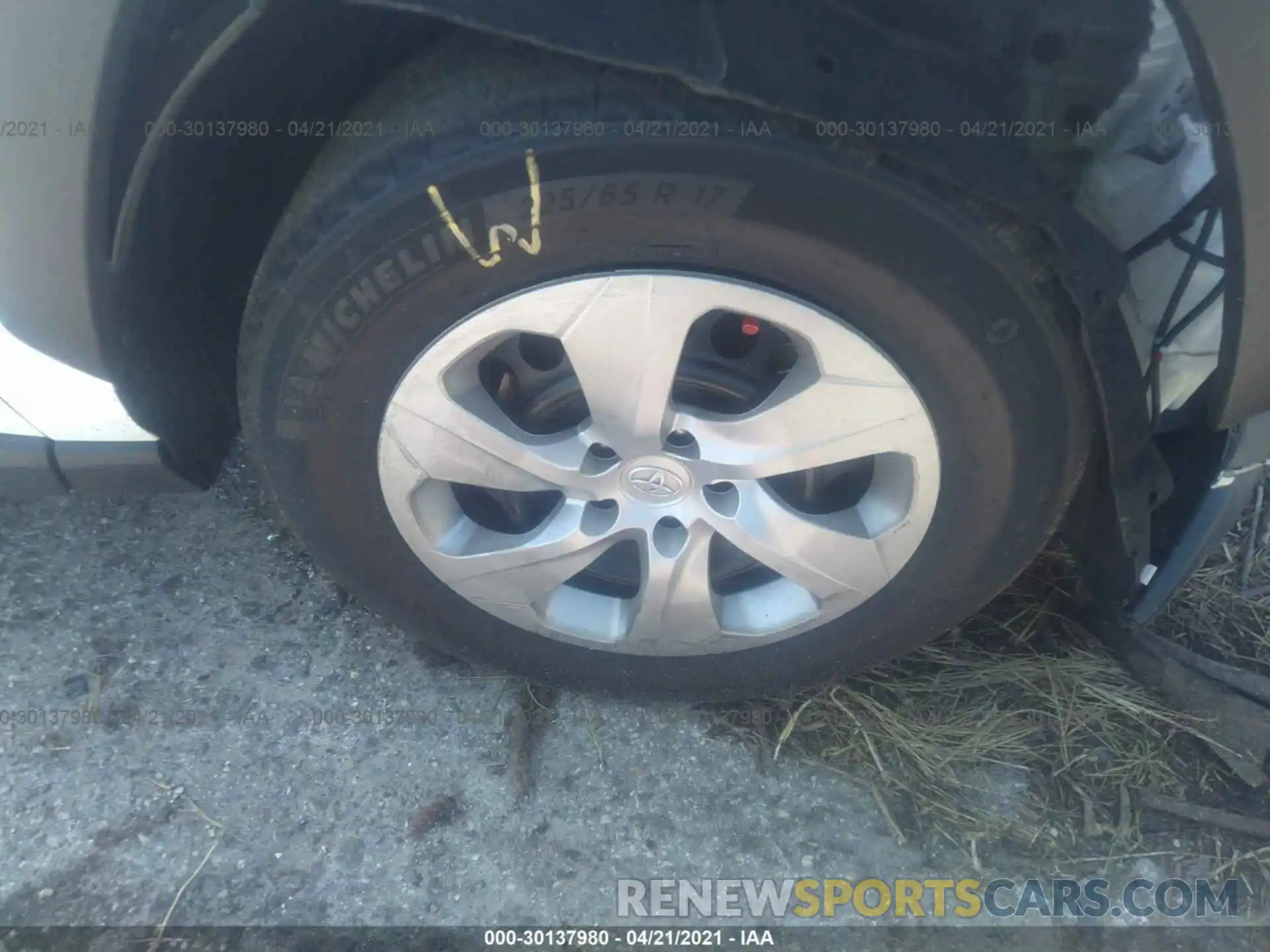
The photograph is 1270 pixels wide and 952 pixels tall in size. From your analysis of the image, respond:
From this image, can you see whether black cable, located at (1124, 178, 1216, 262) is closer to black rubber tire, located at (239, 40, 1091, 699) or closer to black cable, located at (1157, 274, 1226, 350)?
black cable, located at (1157, 274, 1226, 350)

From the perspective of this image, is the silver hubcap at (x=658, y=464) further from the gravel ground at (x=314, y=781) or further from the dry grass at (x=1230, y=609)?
the dry grass at (x=1230, y=609)

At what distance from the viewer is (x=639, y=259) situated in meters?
1.38

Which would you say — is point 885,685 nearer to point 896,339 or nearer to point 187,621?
point 896,339

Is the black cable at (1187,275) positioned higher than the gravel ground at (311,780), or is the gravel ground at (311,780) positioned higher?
the black cable at (1187,275)

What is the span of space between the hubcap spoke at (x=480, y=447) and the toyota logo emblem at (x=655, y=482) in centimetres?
9

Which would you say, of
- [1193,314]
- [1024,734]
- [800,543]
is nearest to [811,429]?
[800,543]

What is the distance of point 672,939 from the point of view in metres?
1.69

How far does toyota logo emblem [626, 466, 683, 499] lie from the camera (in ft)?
5.29

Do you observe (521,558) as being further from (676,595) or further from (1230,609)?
(1230,609)

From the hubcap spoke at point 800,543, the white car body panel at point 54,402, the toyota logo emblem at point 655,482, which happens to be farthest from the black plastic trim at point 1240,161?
the white car body panel at point 54,402

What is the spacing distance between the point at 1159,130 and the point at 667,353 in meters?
0.91

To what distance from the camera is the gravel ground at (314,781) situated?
1.72 metres

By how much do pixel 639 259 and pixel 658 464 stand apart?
0.36m

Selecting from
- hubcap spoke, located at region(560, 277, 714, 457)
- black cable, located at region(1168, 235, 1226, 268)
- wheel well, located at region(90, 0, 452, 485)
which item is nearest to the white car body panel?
wheel well, located at region(90, 0, 452, 485)
